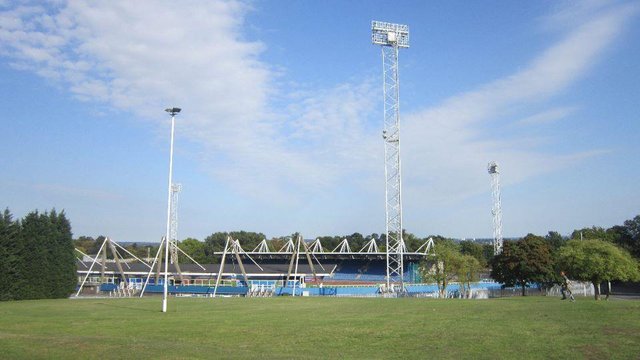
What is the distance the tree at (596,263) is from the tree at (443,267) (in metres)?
15.0

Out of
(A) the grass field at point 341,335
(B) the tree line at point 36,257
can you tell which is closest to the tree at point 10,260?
(B) the tree line at point 36,257

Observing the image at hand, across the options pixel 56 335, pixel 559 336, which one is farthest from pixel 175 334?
pixel 559 336

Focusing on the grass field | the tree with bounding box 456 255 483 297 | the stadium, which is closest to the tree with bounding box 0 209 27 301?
the stadium

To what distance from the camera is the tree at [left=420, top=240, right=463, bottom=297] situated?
62.8 meters

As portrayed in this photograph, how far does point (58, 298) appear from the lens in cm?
4791

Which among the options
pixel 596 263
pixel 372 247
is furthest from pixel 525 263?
pixel 372 247

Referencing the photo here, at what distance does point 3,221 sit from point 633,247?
8007 centimetres

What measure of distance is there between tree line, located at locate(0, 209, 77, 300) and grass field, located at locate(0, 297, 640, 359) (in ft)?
68.8

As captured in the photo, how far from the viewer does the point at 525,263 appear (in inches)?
2368

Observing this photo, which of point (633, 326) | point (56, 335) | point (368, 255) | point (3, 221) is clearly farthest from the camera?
point (368, 255)

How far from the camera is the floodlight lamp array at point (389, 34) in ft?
214

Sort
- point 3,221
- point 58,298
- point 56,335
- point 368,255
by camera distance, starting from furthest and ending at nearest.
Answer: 1. point 368,255
2. point 58,298
3. point 3,221
4. point 56,335

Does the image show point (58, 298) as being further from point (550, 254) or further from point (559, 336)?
point (550, 254)

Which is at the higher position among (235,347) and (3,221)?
(3,221)
